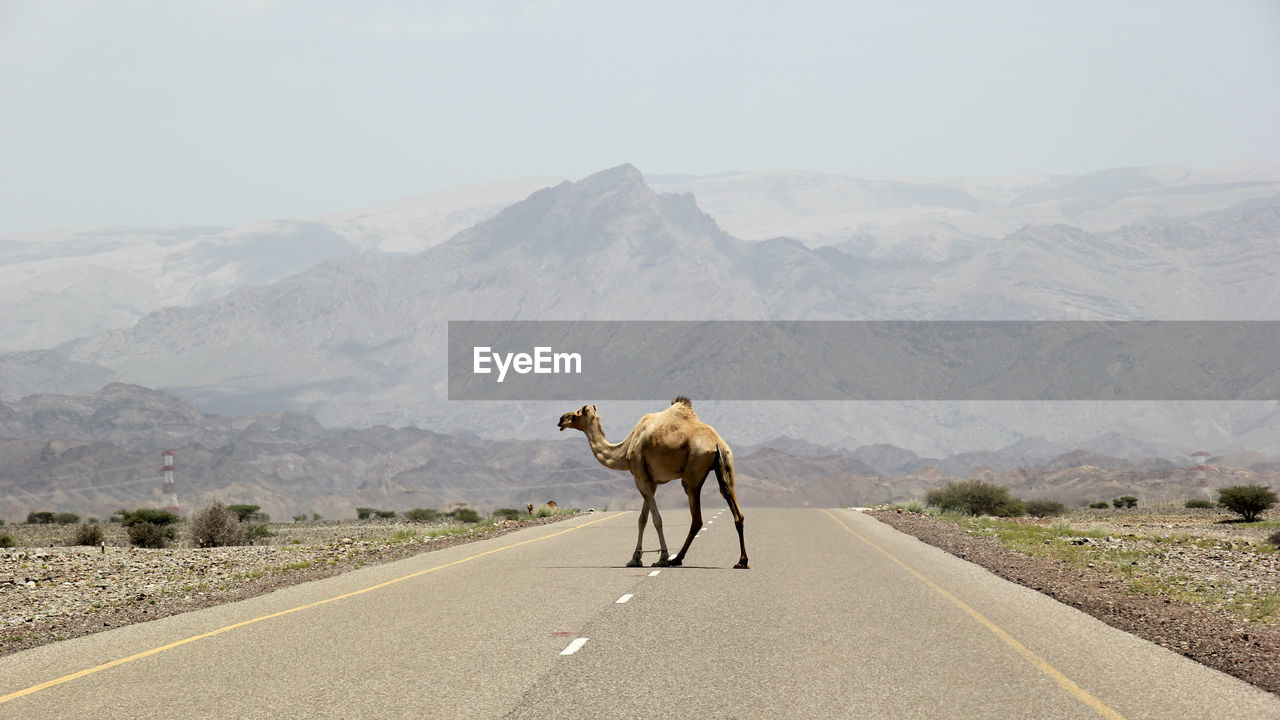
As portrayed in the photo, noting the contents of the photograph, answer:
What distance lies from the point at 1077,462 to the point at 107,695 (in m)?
198

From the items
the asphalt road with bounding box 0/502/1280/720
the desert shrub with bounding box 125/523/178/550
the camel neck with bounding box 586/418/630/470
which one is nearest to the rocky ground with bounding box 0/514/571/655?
the asphalt road with bounding box 0/502/1280/720

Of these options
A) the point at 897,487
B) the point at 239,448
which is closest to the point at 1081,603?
the point at 897,487

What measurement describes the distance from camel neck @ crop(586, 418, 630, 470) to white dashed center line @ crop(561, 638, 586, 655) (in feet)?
33.8

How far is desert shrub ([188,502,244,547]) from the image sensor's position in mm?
42656

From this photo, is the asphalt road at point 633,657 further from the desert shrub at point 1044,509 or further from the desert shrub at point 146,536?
the desert shrub at point 1044,509

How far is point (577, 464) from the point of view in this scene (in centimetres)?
19150

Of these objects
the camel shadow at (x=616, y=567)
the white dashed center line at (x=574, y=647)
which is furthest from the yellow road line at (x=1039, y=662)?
the white dashed center line at (x=574, y=647)

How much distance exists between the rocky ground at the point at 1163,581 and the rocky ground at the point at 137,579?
12275 mm


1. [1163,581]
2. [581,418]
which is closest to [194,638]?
[581,418]

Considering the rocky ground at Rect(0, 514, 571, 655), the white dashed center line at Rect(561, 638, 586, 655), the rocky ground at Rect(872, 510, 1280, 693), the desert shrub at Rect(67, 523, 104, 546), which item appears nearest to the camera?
the white dashed center line at Rect(561, 638, 586, 655)

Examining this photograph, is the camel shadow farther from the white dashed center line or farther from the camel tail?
the white dashed center line

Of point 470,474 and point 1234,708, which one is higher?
point 1234,708

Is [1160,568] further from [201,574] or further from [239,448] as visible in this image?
[239,448]

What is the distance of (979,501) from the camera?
64625 mm
